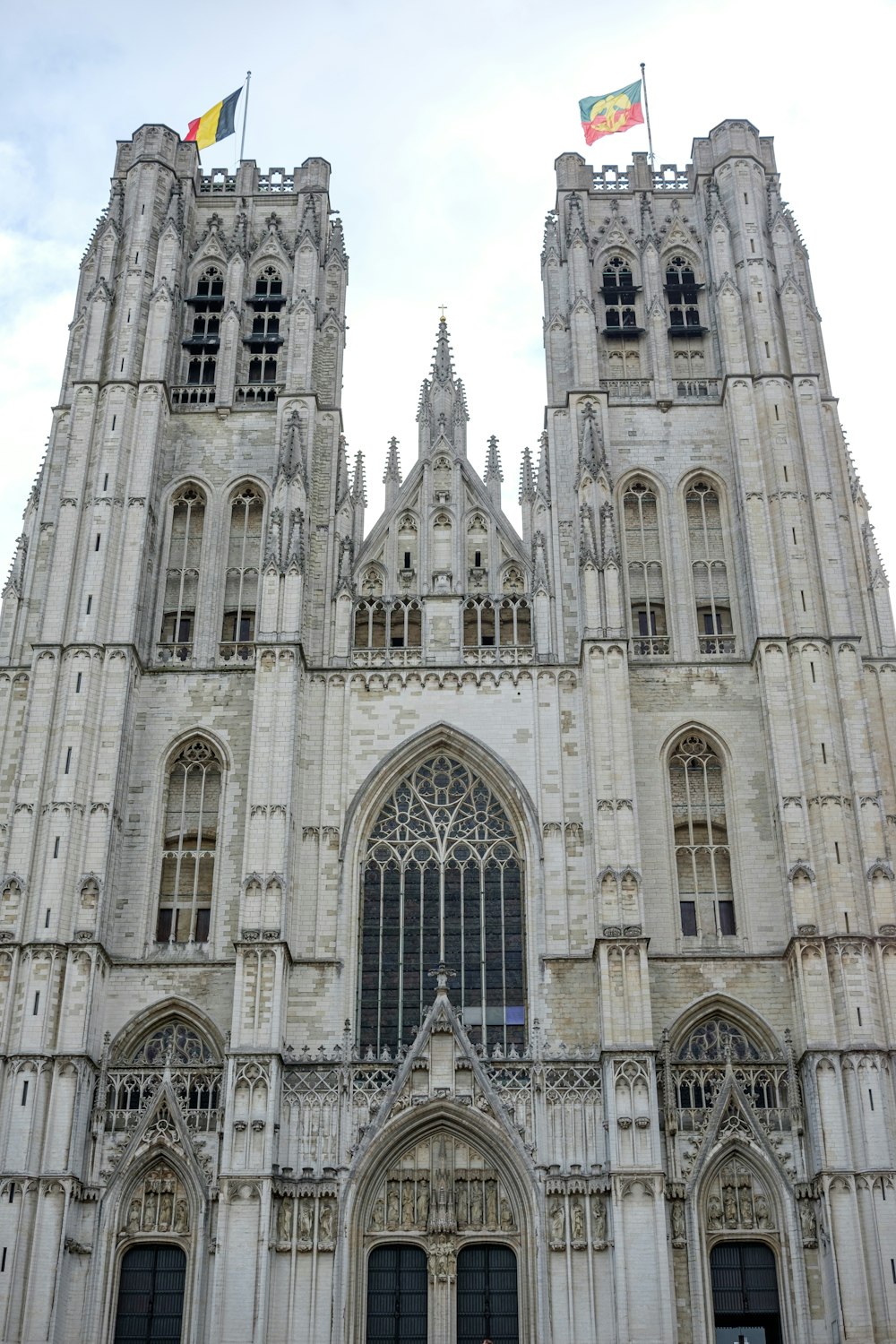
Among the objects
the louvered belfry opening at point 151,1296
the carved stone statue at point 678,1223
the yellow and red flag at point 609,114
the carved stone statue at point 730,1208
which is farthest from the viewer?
the yellow and red flag at point 609,114

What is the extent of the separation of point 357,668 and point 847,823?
34.3 ft

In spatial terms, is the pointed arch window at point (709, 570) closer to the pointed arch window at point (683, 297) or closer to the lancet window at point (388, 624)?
the pointed arch window at point (683, 297)

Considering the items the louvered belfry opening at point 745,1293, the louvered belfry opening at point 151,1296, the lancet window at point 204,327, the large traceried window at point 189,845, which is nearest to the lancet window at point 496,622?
the large traceried window at point 189,845

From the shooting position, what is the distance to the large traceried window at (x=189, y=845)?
31.3m

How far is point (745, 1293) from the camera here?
2727 centimetres

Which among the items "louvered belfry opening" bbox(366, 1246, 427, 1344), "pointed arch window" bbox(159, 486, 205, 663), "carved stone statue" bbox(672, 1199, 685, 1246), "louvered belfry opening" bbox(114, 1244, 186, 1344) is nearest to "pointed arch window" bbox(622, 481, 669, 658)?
"pointed arch window" bbox(159, 486, 205, 663)

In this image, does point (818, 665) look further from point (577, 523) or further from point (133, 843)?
point (133, 843)

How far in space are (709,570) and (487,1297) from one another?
1615cm

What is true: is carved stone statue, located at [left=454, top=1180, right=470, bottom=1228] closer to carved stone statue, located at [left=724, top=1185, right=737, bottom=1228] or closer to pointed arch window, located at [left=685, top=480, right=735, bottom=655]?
carved stone statue, located at [left=724, top=1185, right=737, bottom=1228]

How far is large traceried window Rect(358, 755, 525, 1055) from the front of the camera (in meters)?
30.0

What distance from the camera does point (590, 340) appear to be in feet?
123

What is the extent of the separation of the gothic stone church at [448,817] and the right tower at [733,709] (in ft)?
0.31

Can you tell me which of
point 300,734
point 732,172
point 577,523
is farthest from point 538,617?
point 732,172

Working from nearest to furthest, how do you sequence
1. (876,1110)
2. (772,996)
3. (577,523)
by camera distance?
(876,1110) → (772,996) → (577,523)
